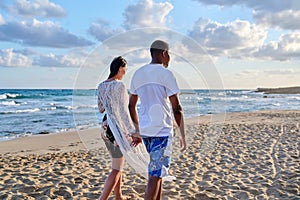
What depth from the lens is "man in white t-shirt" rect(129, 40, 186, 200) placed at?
118 inches

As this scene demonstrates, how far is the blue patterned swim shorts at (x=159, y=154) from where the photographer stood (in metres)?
3.11

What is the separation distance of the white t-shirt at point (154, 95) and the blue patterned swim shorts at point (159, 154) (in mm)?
63

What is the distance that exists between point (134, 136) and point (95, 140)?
210 cm

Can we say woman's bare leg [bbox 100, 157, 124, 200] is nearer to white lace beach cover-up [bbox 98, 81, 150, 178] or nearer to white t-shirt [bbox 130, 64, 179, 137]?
white lace beach cover-up [bbox 98, 81, 150, 178]

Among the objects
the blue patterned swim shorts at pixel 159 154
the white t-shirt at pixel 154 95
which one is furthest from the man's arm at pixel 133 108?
the blue patterned swim shorts at pixel 159 154

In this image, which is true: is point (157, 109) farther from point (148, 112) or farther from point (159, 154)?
point (159, 154)

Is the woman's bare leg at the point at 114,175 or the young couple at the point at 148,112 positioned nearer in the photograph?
the young couple at the point at 148,112

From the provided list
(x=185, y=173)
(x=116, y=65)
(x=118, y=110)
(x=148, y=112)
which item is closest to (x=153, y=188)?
(x=148, y=112)

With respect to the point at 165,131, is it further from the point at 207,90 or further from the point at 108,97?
the point at 207,90

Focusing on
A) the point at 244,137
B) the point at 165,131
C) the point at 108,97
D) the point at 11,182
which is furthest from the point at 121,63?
the point at 244,137

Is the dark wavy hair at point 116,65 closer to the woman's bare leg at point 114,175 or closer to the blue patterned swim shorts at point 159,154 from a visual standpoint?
the blue patterned swim shorts at point 159,154

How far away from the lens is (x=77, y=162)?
21.8ft

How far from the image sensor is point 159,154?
3107 mm

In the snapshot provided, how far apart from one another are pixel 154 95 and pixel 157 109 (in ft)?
0.43
